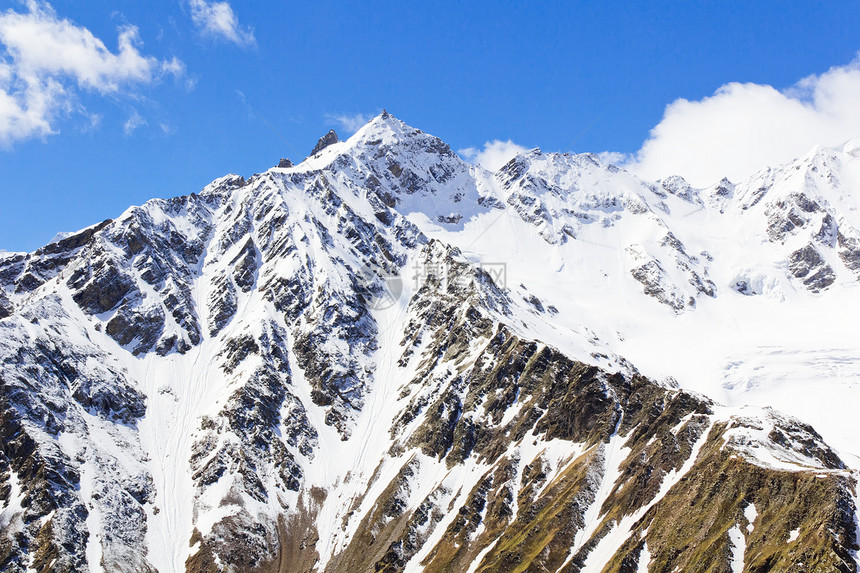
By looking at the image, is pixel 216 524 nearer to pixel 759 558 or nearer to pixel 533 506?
pixel 533 506

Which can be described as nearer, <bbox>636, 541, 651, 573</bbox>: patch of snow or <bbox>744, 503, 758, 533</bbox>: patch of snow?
<bbox>744, 503, 758, 533</bbox>: patch of snow

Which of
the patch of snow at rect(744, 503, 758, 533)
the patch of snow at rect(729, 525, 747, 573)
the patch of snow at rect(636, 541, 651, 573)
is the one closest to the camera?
the patch of snow at rect(729, 525, 747, 573)

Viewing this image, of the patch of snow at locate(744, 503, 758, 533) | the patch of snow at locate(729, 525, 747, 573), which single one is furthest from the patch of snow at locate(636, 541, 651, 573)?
the patch of snow at locate(744, 503, 758, 533)

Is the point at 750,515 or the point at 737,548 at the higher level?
the point at 750,515

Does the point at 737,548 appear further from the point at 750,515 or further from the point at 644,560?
the point at 644,560

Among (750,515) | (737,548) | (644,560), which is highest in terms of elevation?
(750,515)

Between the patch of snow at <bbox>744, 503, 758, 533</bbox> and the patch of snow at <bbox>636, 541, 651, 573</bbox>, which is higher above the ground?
the patch of snow at <bbox>744, 503, 758, 533</bbox>

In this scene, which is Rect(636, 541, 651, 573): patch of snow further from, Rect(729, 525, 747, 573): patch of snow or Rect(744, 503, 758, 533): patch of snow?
Rect(744, 503, 758, 533): patch of snow

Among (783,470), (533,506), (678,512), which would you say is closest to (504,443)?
(533,506)

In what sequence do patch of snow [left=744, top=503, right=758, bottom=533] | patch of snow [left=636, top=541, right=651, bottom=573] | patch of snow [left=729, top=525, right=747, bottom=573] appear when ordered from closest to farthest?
patch of snow [left=729, top=525, right=747, bottom=573] < patch of snow [left=744, top=503, right=758, bottom=533] < patch of snow [left=636, top=541, right=651, bottom=573]

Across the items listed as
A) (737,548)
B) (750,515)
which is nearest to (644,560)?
(737,548)

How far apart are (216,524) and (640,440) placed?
413ft

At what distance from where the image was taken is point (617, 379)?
600ft

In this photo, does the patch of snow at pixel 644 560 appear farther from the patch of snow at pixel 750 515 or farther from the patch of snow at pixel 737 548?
the patch of snow at pixel 750 515
